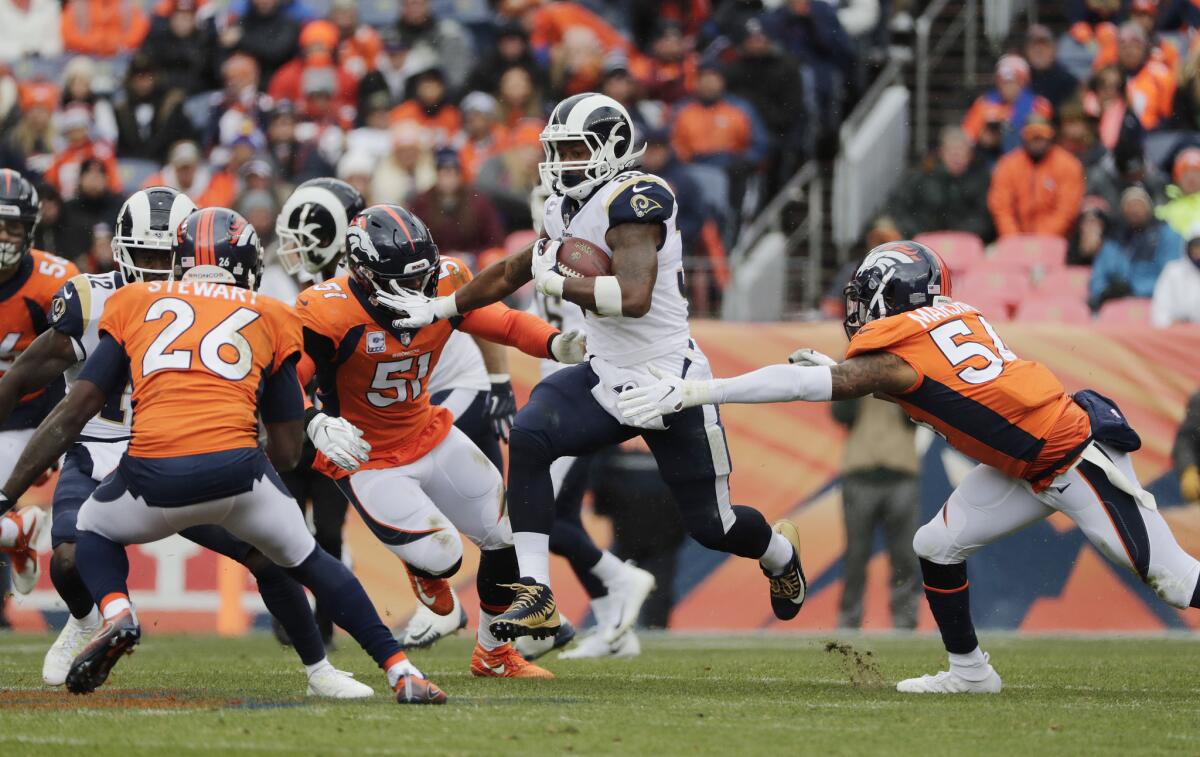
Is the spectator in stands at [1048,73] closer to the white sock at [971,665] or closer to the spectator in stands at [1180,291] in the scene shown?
the spectator in stands at [1180,291]

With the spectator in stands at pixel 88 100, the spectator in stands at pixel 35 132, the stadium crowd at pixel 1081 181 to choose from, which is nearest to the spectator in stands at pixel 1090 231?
the stadium crowd at pixel 1081 181

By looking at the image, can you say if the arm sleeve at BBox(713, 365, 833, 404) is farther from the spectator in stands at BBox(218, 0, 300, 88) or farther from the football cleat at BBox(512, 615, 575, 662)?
the spectator in stands at BBox(218, 0, 300, 88)

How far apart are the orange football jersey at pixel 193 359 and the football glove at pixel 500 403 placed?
2.42 metres

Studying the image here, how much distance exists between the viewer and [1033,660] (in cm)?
817

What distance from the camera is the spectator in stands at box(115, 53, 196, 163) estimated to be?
48.4 ft

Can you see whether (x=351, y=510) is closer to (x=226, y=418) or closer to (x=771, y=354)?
(x=771, y=354)

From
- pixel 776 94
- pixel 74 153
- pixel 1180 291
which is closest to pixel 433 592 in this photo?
pixel 1180 291

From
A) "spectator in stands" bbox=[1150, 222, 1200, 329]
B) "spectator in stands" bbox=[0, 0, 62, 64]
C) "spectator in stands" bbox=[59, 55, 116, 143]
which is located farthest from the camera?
"spectator in stands" bbox=[0, 0, 62, 64]

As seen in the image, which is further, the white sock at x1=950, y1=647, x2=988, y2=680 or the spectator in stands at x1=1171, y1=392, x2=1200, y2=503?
the spectator in stands at x1=1171, y1=392, x2=1200, y2=503

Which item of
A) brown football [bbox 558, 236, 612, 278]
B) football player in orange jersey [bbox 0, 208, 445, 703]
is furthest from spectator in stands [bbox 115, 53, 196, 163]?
football player in orange jersey [bbox 0, 208, 445, 703]

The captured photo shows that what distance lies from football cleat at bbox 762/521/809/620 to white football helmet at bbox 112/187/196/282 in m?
2.60

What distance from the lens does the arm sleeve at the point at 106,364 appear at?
572cm

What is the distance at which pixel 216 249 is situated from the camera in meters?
6.02

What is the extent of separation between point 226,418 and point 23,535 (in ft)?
7.57
